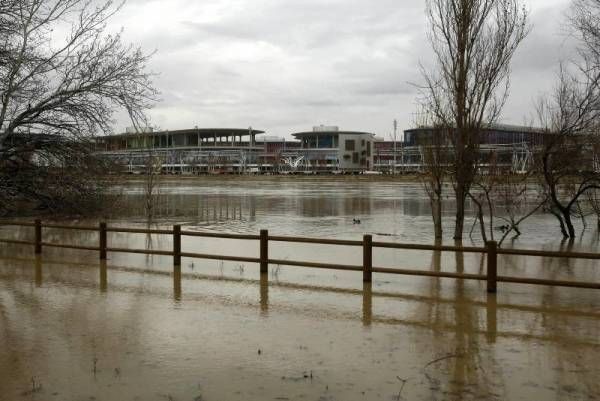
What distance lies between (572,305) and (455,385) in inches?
198

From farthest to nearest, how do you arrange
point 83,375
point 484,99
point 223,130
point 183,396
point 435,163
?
point 223,130
point 435,163
point 484,99
point 83,375
point 183,396

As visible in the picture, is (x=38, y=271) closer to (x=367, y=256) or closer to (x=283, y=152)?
(x=367, y=256)

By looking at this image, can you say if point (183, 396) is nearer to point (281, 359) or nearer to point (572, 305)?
point (281, 359)

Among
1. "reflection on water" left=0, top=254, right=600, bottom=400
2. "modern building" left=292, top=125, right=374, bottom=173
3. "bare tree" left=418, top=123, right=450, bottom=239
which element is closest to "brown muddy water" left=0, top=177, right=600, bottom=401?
"reflection on water" left=0, top=254, right=600, bottom=400

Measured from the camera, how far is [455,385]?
617 cm

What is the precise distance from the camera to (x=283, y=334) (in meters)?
8.06

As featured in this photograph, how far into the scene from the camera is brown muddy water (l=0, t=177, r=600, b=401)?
6129 mm

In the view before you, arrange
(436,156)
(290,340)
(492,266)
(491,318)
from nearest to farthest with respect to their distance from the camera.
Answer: (290,340)
(491,318)
(492,266)
(436,156)

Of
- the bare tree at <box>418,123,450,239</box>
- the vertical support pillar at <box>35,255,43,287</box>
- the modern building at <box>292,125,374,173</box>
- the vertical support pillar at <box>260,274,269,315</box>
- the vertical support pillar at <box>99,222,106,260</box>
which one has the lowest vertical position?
the vertical support pillar at <box>35,255,43,287</box>

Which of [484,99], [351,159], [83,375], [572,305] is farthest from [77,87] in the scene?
[351,159]

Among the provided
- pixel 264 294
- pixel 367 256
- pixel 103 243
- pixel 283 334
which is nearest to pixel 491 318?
pixel 367 256

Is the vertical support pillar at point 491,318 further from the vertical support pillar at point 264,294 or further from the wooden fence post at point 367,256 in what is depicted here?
the vertical support pillar at point 264,294

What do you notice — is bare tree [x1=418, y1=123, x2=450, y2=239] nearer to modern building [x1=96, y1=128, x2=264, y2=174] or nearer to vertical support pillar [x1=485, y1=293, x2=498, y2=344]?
vertical support pillar [x1=485, y1=293, x2=498, y2=344]

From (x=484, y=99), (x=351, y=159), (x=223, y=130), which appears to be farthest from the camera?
(x=223, y=130)
